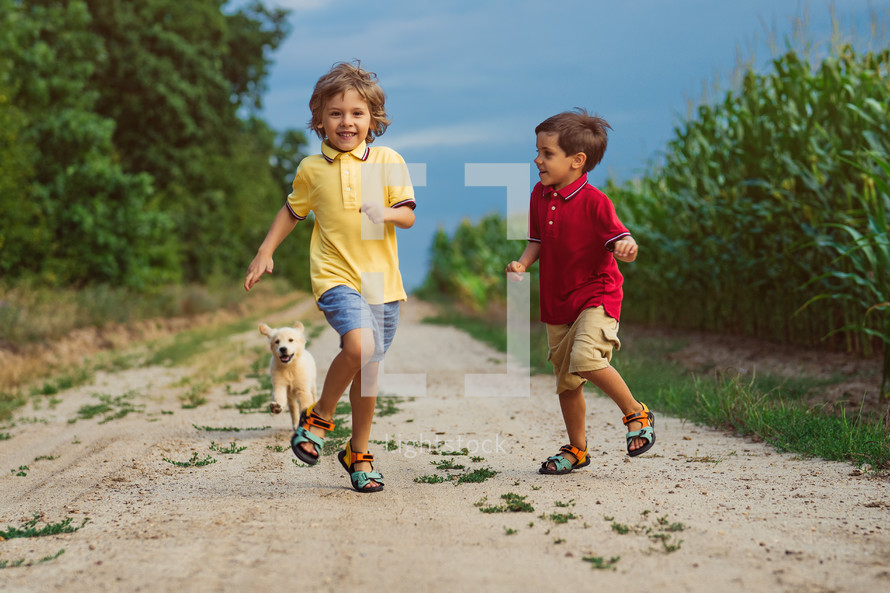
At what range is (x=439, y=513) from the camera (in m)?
3.78

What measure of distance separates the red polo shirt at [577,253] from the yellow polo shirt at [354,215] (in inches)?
33.2

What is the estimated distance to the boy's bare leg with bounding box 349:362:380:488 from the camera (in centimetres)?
435

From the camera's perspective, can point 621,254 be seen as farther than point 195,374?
No

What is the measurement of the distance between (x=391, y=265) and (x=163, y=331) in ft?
48.4

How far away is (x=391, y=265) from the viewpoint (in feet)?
13.9

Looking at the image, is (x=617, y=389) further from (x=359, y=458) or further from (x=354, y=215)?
(x=354, y=215)

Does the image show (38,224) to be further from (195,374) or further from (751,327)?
(751,327)

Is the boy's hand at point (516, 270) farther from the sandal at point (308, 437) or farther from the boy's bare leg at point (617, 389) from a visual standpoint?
the sandal at point (308, 437)

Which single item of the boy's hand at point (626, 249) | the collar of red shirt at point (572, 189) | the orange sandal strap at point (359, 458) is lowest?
the orange sandal strap at point (359, 458)

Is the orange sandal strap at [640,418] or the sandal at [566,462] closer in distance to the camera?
the orange sandal strap at [640,418]

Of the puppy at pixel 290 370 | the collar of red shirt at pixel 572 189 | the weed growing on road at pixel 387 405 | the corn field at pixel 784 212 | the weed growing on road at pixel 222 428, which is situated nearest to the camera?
the collar of red shirt at pixel 572 189

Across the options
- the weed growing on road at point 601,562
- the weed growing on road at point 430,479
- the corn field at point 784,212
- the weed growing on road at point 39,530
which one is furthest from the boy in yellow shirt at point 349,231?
the corn field at point 784,212

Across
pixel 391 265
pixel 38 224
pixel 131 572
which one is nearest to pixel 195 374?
pixel 391 265

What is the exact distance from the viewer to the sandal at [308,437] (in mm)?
4082
